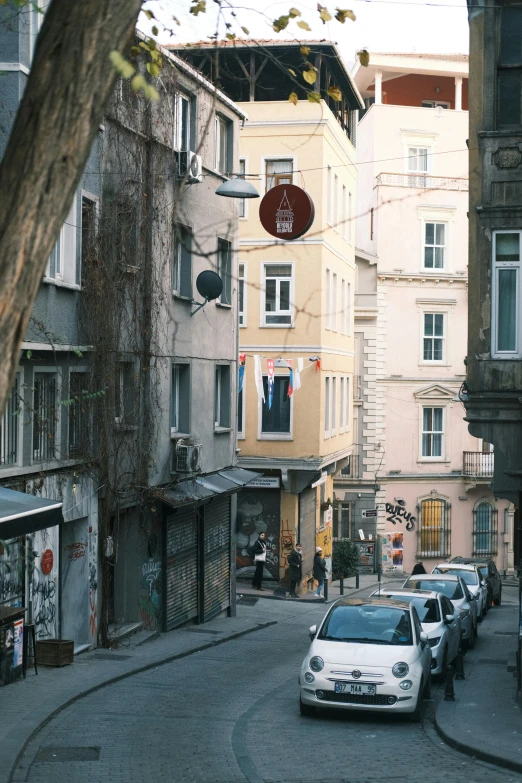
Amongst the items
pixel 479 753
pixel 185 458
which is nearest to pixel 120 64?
pixel 479 753

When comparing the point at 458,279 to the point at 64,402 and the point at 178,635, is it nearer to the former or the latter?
the point at 178,635

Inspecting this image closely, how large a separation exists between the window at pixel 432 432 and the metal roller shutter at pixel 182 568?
25.2 meters

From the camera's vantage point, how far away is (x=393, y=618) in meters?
15.9

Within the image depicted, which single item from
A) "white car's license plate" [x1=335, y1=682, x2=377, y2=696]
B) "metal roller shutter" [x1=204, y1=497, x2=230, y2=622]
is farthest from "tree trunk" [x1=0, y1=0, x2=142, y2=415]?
"metal roller shutter" [x1=204, y1=497, x2=230, y2=622]

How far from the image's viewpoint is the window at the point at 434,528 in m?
49.3

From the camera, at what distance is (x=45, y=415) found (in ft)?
59.7

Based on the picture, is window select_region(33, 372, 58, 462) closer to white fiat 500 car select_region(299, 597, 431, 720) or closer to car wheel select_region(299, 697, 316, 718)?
white fiat 500 car select_region(299, 597, 431, 720)

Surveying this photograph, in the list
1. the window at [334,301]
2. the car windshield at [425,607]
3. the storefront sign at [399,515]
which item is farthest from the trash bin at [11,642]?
the storefront sign at [399,515]

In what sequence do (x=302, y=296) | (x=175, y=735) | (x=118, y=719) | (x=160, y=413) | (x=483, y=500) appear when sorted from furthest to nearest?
(x=483, y=500)
(x=302, y=296)
(x=160, y=413)
(x=118, y=719)
(x=175, y=735)

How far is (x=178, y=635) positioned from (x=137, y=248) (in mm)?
8117

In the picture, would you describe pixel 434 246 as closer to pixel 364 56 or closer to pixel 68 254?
pixel 68 254

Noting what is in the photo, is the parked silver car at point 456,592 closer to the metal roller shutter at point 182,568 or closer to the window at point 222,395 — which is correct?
the metal roller shutter at point 182,568

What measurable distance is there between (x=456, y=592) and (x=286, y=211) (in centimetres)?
916

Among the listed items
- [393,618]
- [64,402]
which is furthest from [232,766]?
[64,402]
